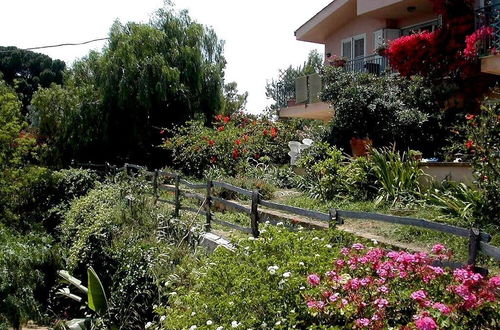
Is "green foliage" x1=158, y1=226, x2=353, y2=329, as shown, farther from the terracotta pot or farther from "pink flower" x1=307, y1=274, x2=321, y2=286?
the terracotta pot

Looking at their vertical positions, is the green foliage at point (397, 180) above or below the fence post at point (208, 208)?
above

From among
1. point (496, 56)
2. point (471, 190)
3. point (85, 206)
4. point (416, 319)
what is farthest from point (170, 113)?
point (416, 319)

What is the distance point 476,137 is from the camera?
8.41 meters

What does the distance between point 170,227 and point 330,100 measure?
6456mm

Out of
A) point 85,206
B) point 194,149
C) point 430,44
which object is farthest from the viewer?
point 194,149

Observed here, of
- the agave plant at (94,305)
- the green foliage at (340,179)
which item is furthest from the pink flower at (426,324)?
the green foliage at (340,179)

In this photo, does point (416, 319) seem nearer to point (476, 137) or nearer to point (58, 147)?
point (476, 137)

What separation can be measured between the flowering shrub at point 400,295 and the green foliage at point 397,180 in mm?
5562

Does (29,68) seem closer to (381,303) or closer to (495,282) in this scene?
(381,303)

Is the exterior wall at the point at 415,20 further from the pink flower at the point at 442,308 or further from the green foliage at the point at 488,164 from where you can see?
the pink flower at the point at 442,308

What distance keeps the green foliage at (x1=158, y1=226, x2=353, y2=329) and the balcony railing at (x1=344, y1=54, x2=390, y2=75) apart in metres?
11.1

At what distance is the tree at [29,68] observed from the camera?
45.4 m

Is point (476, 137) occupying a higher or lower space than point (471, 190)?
higher

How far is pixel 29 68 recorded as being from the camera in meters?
47.1
